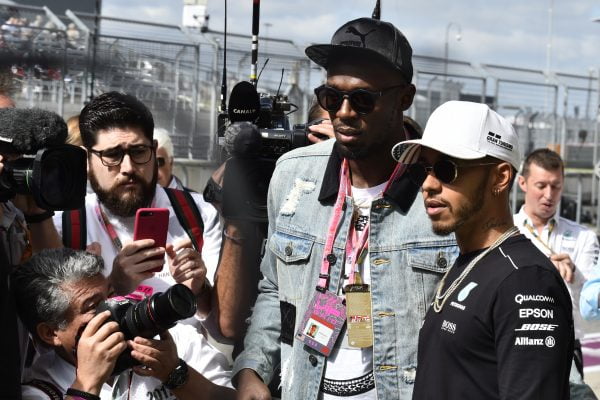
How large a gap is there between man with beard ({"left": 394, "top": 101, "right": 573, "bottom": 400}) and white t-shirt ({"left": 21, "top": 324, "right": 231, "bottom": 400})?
1.09 m

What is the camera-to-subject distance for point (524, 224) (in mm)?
5945

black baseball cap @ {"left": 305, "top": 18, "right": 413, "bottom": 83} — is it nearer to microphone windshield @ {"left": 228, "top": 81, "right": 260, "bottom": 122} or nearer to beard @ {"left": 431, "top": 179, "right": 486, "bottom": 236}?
microphone windshield @ {"left": 228, "top": 81, "right": 260, "bottom": 122}

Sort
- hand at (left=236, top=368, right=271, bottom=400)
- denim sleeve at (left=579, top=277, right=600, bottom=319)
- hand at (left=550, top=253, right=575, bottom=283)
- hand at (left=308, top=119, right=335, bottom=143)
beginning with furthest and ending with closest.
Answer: hand at (left=550, top=253, right=575, bottom=283) < denim sleeve at (left=579, top=277, right=600, bottom=319) < hand at (left=308, top=119, right=335, bottom=143) < hand at (left=236, top=368, right=271, bottom=400)

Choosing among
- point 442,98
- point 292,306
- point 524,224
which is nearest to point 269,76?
point 524,224

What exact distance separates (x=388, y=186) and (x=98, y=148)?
1.14 meters

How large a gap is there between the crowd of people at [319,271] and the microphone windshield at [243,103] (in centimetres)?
20

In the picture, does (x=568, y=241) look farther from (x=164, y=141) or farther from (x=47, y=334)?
(x=47, y=334)

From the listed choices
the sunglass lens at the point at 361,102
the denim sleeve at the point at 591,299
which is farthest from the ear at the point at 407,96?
the denim sleeve at the point at 591,299

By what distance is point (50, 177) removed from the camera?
2629mm

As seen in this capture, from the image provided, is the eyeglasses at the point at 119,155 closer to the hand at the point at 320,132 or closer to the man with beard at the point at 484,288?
the hand at the point at 320,132

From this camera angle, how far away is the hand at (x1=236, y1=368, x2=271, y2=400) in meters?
2.95

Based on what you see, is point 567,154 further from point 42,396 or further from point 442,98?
point 42,396

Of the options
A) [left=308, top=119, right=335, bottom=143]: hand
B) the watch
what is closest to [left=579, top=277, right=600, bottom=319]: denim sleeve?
[left=308, top=119, right=335, bottom=143]: hand

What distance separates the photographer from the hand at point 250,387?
2.95 meters
